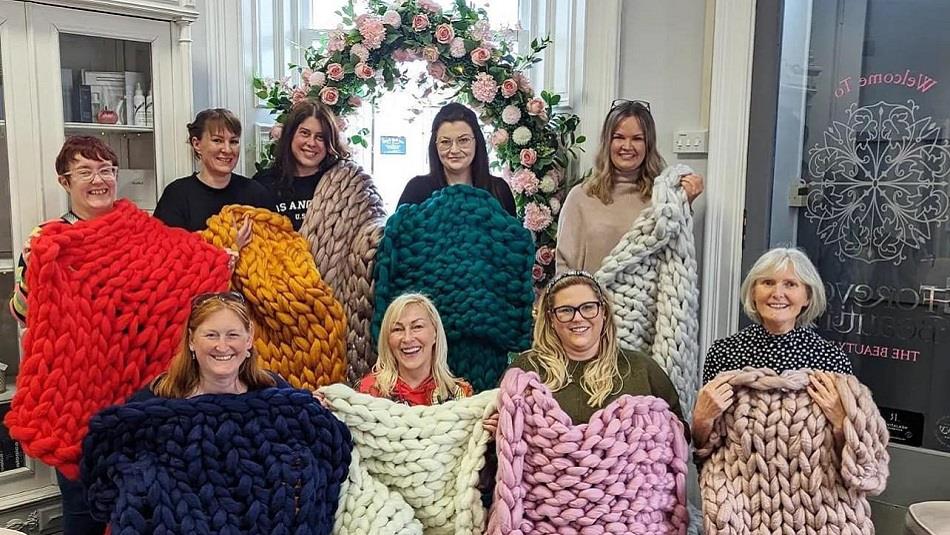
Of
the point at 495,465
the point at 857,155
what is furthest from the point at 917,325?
the point at 495,465

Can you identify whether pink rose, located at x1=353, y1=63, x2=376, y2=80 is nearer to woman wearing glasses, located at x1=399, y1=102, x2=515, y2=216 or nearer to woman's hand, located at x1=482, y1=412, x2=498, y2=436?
woman wearing glasses, located at x1=399, y1=102, x2=515, y2=216

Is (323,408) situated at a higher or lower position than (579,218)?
lower

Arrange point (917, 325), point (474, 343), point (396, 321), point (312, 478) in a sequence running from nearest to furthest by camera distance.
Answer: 1. point (312, 478)
2. point (396, 321)
3. point (474, 343)
4. point (917, 325)

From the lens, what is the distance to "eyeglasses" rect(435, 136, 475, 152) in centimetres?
233

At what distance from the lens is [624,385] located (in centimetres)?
184

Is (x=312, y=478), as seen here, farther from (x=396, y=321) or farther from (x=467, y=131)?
(x=467, y=131)

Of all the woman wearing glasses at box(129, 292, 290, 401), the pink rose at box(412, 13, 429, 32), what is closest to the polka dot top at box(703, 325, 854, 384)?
the woman wearing glasses at box(129, 292, 290, 401)

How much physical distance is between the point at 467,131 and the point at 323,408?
101cm

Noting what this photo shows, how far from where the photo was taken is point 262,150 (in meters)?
3.09

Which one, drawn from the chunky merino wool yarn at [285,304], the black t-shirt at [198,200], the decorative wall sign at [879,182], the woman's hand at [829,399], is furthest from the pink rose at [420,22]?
the woman's hand at [829,399]

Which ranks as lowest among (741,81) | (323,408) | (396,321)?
(323,408)

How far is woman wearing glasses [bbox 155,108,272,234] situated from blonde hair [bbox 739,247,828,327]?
1.36 m

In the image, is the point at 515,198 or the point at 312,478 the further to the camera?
the point at 515,198

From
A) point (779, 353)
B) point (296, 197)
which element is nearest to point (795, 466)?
point (779, 353)
